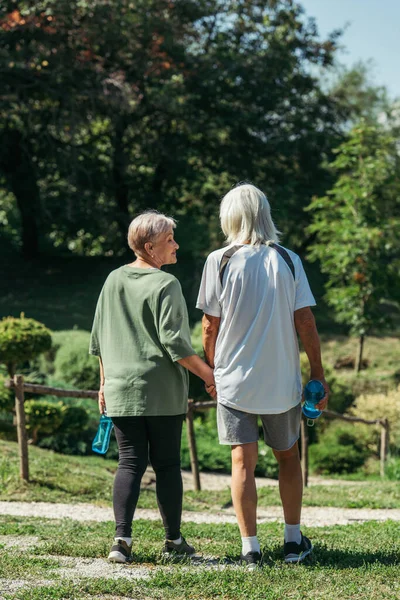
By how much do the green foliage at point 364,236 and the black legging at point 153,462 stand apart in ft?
43.3

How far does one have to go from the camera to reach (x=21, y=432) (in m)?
7.62

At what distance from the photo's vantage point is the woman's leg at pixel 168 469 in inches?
162

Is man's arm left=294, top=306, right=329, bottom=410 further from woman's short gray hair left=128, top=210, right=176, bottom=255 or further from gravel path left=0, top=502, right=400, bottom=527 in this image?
gravel path left=0, top=502, right=400, bottom=527

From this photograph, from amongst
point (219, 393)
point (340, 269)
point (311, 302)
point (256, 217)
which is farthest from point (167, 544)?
point (340, 269)

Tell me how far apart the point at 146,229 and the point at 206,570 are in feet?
5.64

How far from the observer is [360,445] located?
44.7 feet

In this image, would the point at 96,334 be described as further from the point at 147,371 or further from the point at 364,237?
the point at 364,237

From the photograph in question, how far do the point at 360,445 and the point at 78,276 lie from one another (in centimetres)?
1238

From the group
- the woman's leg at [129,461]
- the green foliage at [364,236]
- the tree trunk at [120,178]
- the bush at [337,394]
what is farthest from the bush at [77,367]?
the tree trunk at [120,178]

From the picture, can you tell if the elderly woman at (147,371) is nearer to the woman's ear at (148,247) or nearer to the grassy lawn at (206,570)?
the woman's ear at (148,247)

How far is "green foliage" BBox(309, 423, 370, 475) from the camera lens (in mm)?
13000

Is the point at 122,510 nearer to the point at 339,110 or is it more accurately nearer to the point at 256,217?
the point at 256,217

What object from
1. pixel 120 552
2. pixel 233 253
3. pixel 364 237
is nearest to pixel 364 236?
pixel 364 237

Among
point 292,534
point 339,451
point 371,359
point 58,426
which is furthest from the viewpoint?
point 371,359
